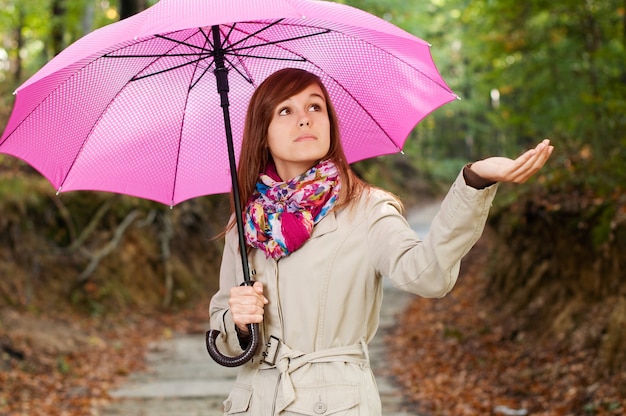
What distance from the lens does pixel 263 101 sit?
8.32 feet

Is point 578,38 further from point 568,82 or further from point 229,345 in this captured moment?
point 229,345

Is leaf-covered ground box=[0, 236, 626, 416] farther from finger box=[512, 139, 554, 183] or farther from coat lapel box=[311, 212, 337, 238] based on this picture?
finger box=[512, 139, 554, 183]

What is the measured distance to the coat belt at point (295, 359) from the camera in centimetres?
226

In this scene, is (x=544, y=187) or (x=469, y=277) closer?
(x=544, y=187)

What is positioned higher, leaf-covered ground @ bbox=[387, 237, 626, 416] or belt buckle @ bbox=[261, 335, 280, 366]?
leaf-covered ground @ bbox=[387, 237, 626, 416]

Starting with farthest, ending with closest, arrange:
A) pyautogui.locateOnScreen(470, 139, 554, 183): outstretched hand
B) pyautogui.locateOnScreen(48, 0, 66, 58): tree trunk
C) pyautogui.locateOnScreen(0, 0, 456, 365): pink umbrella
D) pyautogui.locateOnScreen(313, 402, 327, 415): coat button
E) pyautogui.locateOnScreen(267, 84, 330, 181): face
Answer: pyautogui.locateOnScreen(48, 0, 66, 58): tree trunk < pyautogui.locateOnScreen(0, 0, 456, 365): pink umbrella < pyautogui.locateOnScreen(267, 84, 330, 181): face < pyautogui.locateOnScreen(313, 402, 327, 415): coat button < pyautogui.locateOnScreen(470, 139, 554, 183): outstretched hand

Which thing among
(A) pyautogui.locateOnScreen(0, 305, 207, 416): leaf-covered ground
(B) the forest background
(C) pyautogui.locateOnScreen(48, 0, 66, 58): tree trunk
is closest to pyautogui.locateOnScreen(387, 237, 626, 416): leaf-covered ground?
(B) the forest background

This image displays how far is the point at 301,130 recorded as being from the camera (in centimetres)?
249

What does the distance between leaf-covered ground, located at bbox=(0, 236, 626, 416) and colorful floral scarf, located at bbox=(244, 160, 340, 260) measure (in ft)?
12.5

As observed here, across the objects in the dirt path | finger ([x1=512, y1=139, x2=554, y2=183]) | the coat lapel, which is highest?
the dirt path

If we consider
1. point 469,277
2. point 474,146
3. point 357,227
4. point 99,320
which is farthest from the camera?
point 474,146

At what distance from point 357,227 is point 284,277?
28 cm

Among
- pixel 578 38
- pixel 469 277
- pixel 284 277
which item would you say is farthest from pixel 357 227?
pixel 469 277

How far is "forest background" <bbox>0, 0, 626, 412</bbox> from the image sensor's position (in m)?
7.25
